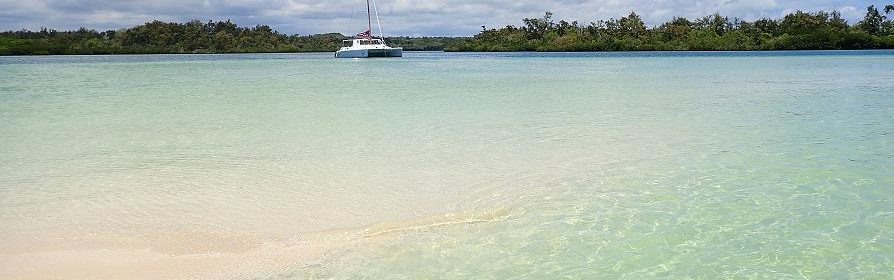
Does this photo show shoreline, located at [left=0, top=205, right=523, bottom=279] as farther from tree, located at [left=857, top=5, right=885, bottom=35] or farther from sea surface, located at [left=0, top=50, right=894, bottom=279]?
tree, located at [left=857, top=5, right=885, bottom=35]

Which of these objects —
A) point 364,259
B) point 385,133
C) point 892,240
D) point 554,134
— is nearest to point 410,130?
point 385,133

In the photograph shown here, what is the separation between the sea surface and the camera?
433 cm

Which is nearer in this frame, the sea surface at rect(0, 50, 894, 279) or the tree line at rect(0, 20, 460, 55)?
the sea surface at rect(0, 50, 894, 279)

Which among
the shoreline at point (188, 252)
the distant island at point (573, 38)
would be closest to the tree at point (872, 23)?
the distant island at point (573, 38)

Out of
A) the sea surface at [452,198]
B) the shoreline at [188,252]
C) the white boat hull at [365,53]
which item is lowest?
the shoreline at [188,252]

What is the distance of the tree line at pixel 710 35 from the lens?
92.6 metres

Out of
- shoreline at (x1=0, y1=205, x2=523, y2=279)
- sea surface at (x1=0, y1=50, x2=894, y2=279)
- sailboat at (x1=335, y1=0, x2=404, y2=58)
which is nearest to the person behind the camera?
shoreline at (x1=0, y1=205, x2=523, y2=279)

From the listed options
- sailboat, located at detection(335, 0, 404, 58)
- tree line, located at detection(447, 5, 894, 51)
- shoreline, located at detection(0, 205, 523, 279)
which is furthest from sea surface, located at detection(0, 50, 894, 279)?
tree line, located at detection(447, 5, 894, 51)

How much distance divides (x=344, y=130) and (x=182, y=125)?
2.96 meters

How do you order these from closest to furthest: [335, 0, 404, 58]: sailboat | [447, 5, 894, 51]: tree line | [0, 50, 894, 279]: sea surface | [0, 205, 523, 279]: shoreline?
[0, 205, 523, 279]: shoreline → [0, 50, 894, 279]: sea surface → [335, 0, 404, 58]: sailboat → [447, 5, 894, 51]: tree line

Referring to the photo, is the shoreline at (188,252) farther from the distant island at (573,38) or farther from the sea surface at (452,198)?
the distant island at (573,38)

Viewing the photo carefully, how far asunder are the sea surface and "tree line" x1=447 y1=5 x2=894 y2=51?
92.4 metres

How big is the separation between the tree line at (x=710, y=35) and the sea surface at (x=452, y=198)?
92402mm

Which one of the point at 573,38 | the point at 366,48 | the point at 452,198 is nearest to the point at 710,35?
the point at 573,38
